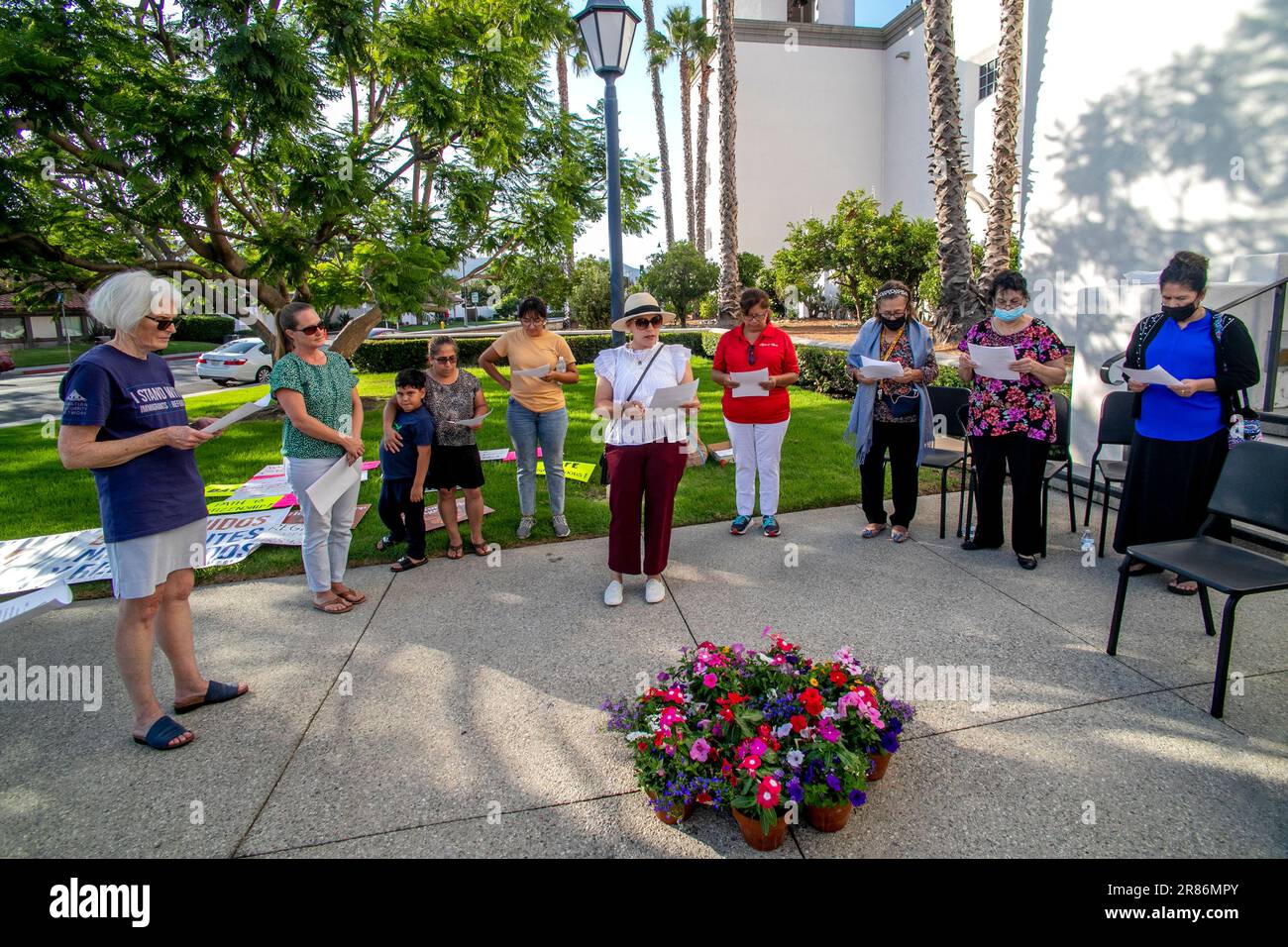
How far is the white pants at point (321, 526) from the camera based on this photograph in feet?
14.5

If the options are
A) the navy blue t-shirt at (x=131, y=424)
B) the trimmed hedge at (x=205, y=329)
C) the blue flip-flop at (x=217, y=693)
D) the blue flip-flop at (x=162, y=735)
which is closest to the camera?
the navy blue t-shirt at (x=131, y=424)

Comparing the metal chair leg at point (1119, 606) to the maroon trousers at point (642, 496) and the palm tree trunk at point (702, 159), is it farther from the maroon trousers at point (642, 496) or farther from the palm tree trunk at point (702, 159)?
the palm tree trunk at point (702, 159)

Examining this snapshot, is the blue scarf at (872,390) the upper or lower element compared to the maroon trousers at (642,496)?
upper

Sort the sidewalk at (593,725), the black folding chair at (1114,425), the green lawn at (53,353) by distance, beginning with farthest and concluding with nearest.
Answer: the green lawn at (53,353) → the black folding chair at (1114,425) → the sidewalk at (593,725)

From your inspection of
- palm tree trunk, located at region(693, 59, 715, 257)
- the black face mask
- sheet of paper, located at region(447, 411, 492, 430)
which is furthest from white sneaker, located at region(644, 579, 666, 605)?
palm tree trunk, located at region(693, 59, 715, 257)

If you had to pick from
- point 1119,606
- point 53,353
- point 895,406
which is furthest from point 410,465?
point 53,353

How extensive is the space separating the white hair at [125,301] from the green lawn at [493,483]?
298 cm

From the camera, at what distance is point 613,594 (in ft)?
15.4

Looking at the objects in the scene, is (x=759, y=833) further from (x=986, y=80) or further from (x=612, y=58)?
(x=986, y=80)

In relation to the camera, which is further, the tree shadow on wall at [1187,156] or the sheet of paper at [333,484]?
the tree shadow on wall at [1187,156]

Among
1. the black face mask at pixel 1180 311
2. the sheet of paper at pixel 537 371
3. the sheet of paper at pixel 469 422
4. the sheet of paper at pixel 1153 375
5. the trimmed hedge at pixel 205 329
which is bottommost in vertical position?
the sheet of paper at pixel 469 422

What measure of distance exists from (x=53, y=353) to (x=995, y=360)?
1677 inches

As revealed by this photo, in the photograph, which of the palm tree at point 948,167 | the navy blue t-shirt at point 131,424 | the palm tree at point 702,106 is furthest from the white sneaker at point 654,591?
the palm tree at point 702,106
